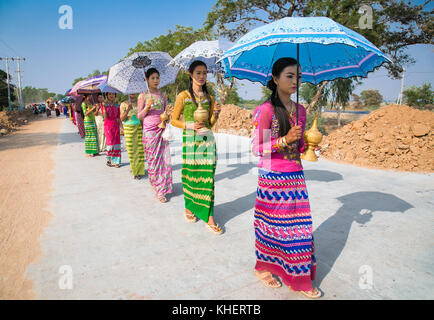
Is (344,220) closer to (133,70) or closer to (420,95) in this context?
(133,70)

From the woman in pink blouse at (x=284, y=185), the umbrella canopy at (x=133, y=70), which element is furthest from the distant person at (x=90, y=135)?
the woman in pink blouse at (x=284, y=185)

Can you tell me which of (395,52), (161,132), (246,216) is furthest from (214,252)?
(395,52)

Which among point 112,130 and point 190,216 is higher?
point 112,130

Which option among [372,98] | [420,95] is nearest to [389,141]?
[420,95]

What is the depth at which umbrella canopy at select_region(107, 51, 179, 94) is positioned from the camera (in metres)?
4.79

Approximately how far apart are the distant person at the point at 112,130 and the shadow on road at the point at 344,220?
5.14m

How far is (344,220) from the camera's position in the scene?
353cm

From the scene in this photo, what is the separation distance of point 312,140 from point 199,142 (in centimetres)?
160

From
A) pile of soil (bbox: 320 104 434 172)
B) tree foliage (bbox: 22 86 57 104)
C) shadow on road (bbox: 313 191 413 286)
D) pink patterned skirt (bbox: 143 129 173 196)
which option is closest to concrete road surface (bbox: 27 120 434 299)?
shadow on road (bbox: 313 191 413 286)

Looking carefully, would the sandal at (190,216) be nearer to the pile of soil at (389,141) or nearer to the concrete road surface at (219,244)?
the concrete road surface at (219,244)

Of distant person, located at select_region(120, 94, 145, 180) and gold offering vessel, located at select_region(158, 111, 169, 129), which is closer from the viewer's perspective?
gold offering vessel, located at select_region(158, 111, 169, 129)

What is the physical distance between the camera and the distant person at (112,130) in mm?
6555

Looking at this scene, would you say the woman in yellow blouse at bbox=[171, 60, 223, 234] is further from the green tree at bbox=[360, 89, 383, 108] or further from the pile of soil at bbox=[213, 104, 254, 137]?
the green tree at bbox=[360, 89, 383, 108]

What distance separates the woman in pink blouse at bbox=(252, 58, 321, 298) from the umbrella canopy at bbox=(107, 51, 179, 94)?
3258mm
